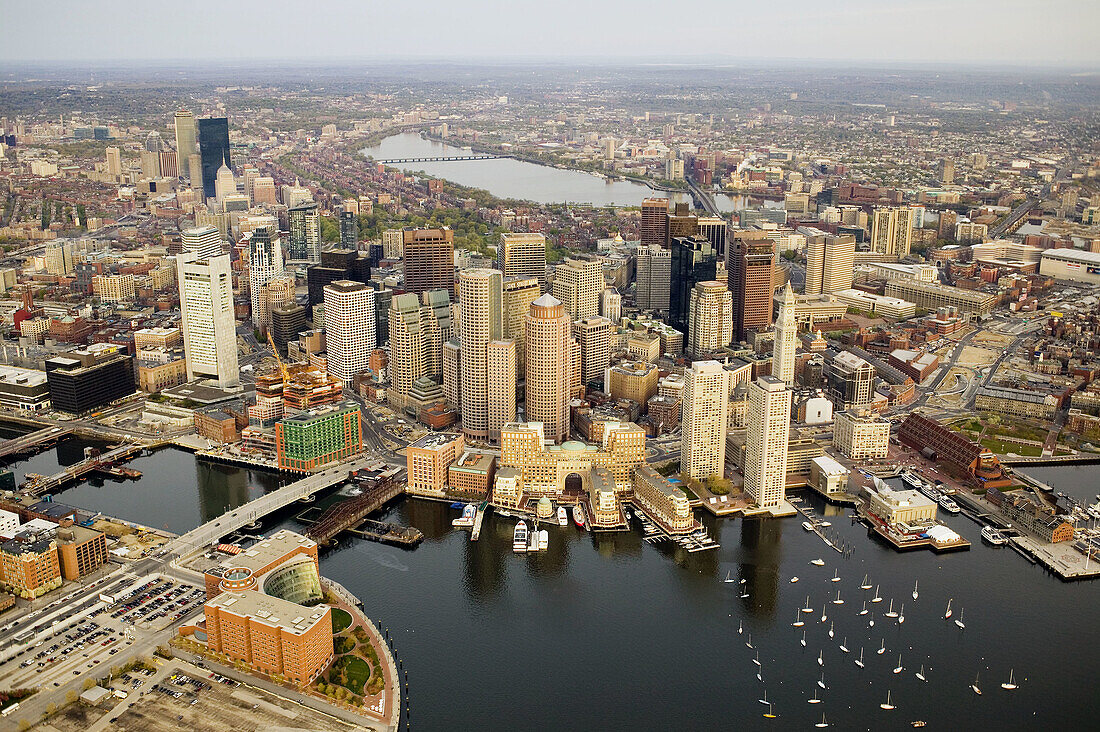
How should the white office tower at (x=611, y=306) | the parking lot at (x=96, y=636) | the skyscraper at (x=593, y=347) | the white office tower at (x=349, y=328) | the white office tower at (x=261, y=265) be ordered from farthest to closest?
the white office tower at (x=261, y=265)
the white office tower at (x=611, y=306)
the white office tower at (x=349, y=328)
the skyscraper at (x=593, y=347)
the parking lot at (x=96, y=636)

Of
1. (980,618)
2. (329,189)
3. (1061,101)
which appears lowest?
(980,618)

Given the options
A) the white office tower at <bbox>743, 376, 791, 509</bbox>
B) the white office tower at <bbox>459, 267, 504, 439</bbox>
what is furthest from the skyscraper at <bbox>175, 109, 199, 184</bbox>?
the white office tower at <bbox>743, 376, 791, 509</bbox>

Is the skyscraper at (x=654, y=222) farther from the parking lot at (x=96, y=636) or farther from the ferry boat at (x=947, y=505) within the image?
the parking lot at (x=96, y=636)

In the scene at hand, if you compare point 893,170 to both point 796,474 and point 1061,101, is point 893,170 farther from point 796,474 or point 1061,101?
point 796,474

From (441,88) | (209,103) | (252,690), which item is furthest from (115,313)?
(441,88)

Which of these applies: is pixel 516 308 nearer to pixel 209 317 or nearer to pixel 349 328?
pixel 349 328

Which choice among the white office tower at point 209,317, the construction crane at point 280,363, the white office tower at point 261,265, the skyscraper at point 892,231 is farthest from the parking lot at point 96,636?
the skyscraper at point 892,231
